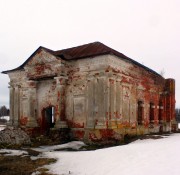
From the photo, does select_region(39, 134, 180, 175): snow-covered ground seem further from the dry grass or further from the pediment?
the pediment

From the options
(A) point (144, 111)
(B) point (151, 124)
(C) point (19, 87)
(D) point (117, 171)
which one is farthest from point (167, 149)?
(C) point (19, 87)

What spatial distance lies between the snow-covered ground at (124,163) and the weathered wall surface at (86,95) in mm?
4456

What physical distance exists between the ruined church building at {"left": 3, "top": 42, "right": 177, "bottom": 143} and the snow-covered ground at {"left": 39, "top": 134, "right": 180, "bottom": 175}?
4.46 metres

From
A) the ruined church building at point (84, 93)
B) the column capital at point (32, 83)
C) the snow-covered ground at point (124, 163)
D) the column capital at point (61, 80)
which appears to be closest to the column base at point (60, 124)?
the ruined church building at point (84, 93)

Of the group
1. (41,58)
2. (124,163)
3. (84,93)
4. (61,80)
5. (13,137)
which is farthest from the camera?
(41,58)

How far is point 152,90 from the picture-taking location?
1834cm

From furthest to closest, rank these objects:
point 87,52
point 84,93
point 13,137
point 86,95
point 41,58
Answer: point 41,58 < point 87,52 < point 84,93 < point 86,95 < point 13,137

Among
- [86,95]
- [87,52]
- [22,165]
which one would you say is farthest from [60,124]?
[22,165]

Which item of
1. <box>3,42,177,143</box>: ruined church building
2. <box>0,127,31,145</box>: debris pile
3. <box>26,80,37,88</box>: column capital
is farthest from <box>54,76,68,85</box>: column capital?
<box>0,127,31,145</box>: debris pile

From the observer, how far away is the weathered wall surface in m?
13.2

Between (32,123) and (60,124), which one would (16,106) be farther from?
(60,124)

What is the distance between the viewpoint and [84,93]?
14.0 m

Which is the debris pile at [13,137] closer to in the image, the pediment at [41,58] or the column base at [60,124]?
the column base at [60,124]

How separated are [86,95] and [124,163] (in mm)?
7109
